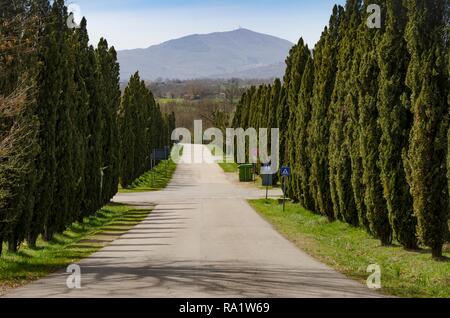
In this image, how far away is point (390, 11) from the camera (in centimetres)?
1720

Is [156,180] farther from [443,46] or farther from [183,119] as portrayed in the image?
[183,119]

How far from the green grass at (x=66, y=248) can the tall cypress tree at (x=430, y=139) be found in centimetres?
852

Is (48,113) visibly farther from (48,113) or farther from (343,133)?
(343,133)

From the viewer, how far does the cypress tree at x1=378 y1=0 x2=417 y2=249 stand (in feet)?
53.9

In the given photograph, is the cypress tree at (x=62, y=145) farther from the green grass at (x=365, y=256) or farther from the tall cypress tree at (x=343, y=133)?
the tall cypress tree at (x=343, y=133)

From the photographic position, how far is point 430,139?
14969mm

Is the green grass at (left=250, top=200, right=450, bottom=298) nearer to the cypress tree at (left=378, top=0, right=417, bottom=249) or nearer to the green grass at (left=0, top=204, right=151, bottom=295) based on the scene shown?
the cypress tree at (left=378, top=0, right=417, bottom=249)

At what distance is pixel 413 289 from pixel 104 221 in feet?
59.9

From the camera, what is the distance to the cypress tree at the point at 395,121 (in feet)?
53.9

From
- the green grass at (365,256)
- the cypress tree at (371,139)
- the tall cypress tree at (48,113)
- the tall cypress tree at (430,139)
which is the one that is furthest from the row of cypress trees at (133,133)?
the tall cypress tree at (430,139)

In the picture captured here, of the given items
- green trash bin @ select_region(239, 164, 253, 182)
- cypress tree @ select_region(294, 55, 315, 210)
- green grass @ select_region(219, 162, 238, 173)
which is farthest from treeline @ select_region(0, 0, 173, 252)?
green grass @ select_region(219, 162, 238, 173)

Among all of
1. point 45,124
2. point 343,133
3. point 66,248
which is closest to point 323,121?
point 343,133

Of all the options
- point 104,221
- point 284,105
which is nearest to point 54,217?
point 104,221

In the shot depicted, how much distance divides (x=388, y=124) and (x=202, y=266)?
21.7 feet
